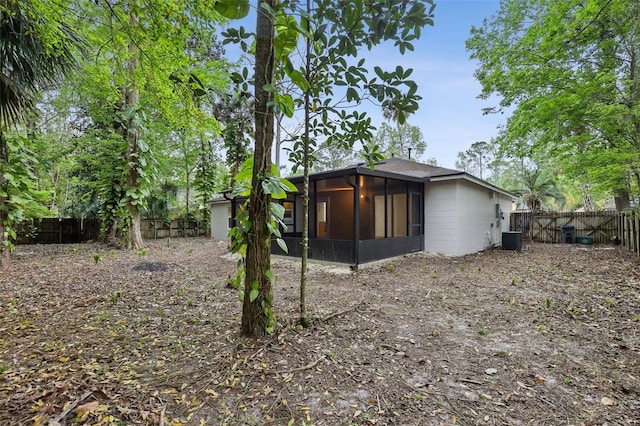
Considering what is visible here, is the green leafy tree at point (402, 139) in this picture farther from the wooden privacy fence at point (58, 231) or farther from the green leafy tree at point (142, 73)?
the wooden privacy fence at point (58, 231)

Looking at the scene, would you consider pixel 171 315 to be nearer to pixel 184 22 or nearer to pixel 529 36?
pixel 184 22

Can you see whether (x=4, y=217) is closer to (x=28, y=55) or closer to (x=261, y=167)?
(x=28, y=55)

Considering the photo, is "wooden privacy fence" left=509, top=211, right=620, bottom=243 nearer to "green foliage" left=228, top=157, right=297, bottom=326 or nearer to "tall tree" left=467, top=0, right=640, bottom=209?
"tall tree" left=467, top=0, right=640, bottom=209

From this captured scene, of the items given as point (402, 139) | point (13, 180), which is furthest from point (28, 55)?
point (402, 139)

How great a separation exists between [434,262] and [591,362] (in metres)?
5.72

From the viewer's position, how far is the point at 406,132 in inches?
1133

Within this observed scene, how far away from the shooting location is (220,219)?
641 inches

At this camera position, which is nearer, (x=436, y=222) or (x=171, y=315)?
(x=171, y=315)

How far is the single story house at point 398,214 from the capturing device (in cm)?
774

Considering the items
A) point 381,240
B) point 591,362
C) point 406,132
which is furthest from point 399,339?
point 406,132

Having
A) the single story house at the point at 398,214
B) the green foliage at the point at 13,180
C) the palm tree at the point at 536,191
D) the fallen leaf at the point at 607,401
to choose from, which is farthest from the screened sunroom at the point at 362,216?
the palm tree at the point at 536,191

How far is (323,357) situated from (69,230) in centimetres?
1523

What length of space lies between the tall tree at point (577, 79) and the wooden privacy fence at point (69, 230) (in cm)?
1627

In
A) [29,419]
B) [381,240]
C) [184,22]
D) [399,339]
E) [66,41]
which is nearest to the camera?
[29,419]
